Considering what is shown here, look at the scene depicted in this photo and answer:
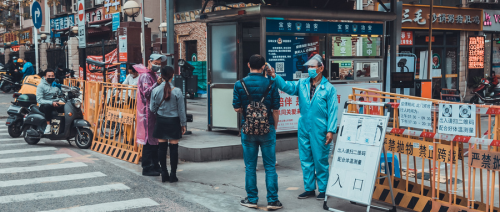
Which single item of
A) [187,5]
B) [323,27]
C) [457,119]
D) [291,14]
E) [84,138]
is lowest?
[84,138]

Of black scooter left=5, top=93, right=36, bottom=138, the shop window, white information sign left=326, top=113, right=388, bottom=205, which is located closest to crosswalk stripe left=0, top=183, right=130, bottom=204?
white information sign left=326, top=113, right=388, bottom=205

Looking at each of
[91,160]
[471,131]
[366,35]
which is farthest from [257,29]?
[471,131]

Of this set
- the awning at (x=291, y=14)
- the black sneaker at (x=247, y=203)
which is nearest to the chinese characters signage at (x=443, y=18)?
the awning at (x=291, y=14)

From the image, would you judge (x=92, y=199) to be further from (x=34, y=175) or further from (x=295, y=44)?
(x=295, y=44)

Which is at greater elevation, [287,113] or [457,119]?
[457,119]

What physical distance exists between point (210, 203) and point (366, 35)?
6670 mm

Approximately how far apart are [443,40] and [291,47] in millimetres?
13767

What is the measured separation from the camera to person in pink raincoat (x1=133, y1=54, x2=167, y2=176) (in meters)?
7.37

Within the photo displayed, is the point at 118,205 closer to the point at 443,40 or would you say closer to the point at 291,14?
the point at 291,14

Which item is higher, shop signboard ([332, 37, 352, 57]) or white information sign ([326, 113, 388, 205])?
shop signboard ([332, 37, 352, 57])

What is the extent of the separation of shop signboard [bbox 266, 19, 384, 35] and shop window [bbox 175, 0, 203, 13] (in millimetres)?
14000

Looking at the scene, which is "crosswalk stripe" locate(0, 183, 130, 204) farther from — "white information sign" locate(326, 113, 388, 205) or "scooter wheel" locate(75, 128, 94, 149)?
"scooter wheel" locate(75, 128, 94, 149)

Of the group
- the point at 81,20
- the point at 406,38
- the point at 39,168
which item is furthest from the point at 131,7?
the point at 406,38

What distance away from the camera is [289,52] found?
32.5 feet
